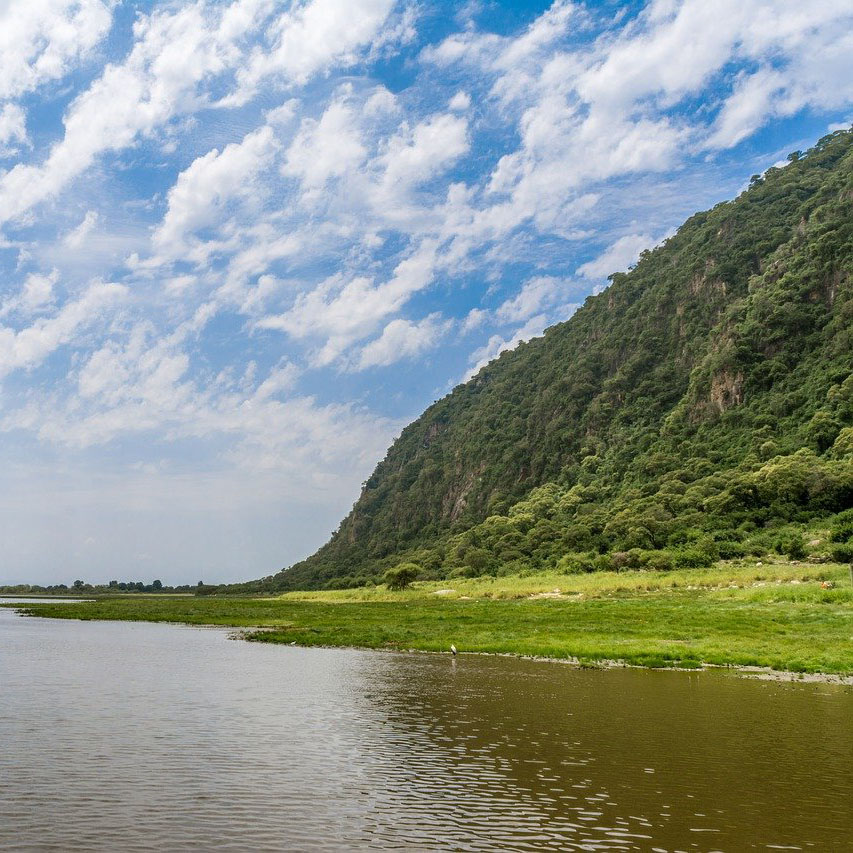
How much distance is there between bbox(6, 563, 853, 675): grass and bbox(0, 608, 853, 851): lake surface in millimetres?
5320

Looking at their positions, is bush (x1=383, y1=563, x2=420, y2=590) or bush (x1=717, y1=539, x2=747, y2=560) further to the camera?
bush (x1=383, y1=563, x2=420, y2=590)

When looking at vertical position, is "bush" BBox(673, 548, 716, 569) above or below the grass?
above

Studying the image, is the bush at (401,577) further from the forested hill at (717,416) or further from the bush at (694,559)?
the bush at (694,559)

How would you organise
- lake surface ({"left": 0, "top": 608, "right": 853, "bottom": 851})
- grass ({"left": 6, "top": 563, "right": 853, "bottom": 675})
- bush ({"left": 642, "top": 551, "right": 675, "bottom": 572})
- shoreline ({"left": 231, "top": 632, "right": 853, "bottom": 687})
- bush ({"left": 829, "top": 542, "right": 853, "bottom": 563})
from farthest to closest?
bush ({"left": 642, "top": 551, "right": 675, "bottom": 572}) < bush ({"left": 829, "top": 542, "right": 853, "bottom": 563}) < grass ({"left": 6, "top": 563, "right": 853, "bottom": 675}) < shoreline ({"left": 231, "top": 632, "right": 853, "bottom": 687}) < lake surface ({"left": 0, "top": 608, "right": 853, "bottom": 851})

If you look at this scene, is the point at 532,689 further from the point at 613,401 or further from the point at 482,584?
the point at 613,401

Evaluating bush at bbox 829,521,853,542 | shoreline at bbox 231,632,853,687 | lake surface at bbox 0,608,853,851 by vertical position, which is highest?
bush at bbox 829,521,853,542

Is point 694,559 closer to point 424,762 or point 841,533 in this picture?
point 841,533

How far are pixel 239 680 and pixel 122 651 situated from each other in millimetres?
16146

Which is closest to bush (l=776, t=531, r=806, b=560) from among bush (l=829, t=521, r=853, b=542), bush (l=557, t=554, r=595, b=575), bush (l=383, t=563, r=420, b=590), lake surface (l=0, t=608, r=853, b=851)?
bush (l=829, t=521, r=853, b=542)

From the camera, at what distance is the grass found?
3600cm

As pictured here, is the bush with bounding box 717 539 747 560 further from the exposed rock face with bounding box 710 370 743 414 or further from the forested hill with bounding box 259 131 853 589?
the exposed rock face with bounding box 710 370 743 414

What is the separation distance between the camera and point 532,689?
28.5 metres

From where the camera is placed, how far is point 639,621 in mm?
47625

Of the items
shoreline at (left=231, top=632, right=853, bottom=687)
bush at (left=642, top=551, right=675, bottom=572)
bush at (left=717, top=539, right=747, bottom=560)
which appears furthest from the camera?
bush at (left=642, top=551, right=675, bottom=572)
